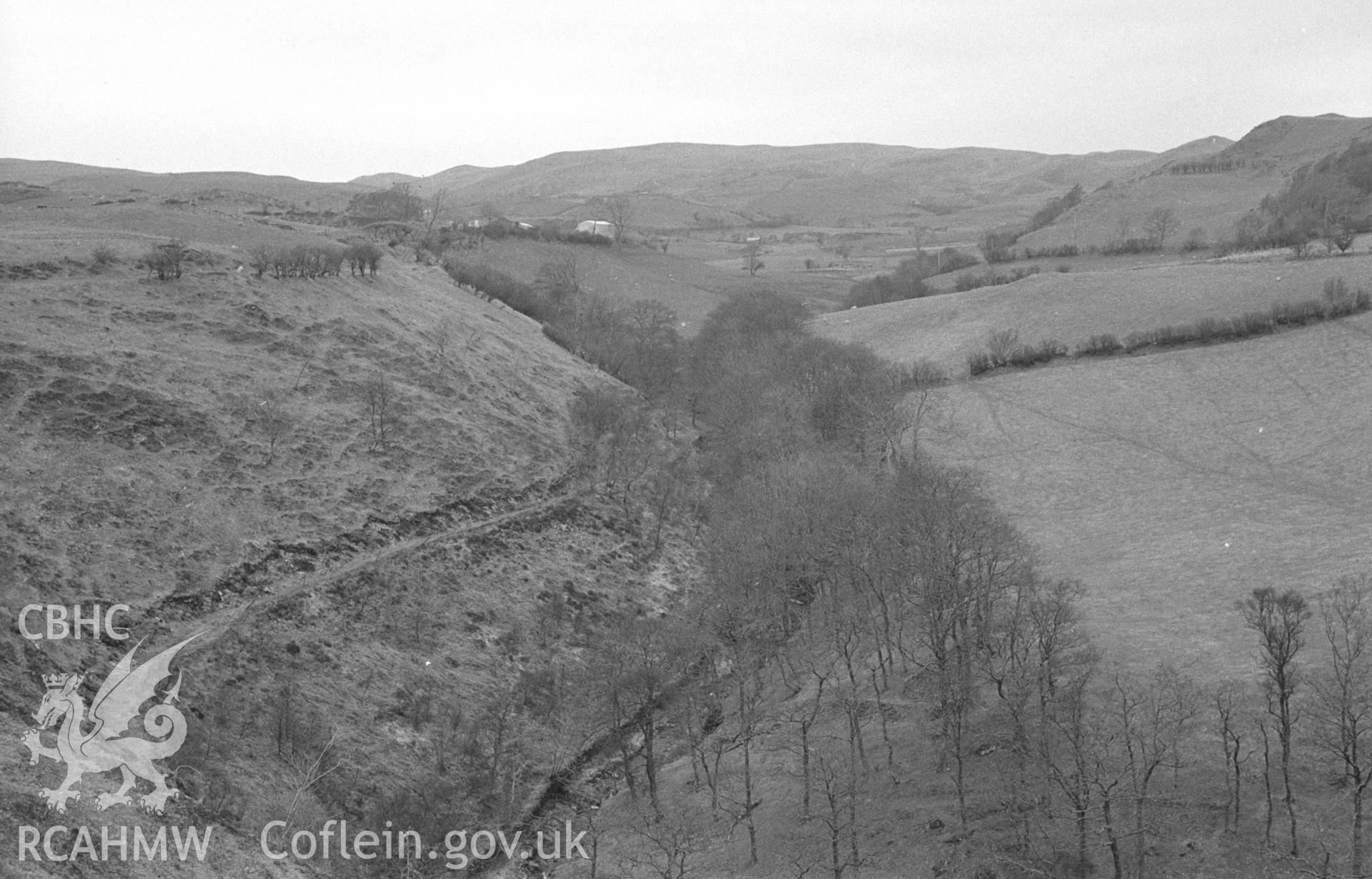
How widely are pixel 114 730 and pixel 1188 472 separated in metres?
54.2

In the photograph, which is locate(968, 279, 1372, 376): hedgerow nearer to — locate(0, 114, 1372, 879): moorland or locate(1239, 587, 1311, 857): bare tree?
locate(0, 114, 1372, 879): moorland

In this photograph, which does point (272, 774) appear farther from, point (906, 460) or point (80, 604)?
point (906, 460)

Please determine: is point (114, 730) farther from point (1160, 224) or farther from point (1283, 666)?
point (1160, 224)

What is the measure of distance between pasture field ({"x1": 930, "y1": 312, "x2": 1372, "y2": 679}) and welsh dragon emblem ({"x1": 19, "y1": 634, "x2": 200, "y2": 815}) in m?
32.0

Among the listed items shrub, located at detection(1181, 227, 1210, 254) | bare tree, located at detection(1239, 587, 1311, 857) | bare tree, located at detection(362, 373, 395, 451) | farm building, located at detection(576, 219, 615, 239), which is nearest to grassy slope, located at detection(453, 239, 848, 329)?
farm building, located at detection(576, 219, 615, 239)

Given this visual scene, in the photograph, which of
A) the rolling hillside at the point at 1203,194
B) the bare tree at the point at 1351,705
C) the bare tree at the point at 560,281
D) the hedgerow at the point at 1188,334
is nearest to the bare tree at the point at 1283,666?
the bare tree at the point at 1351,705

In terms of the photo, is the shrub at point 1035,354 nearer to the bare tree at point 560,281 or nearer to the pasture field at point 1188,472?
the pasture field at point 1188,472

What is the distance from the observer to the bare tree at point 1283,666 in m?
29.4

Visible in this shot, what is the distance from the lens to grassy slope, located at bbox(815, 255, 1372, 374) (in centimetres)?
8325

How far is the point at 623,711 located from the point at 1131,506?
31037 mm

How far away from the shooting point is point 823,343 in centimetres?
8488

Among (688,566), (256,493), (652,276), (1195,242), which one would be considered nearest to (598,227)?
(652,276)

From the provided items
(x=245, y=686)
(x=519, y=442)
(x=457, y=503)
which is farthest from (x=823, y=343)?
(x=245, y=686)

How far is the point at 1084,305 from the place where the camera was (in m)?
90.1
